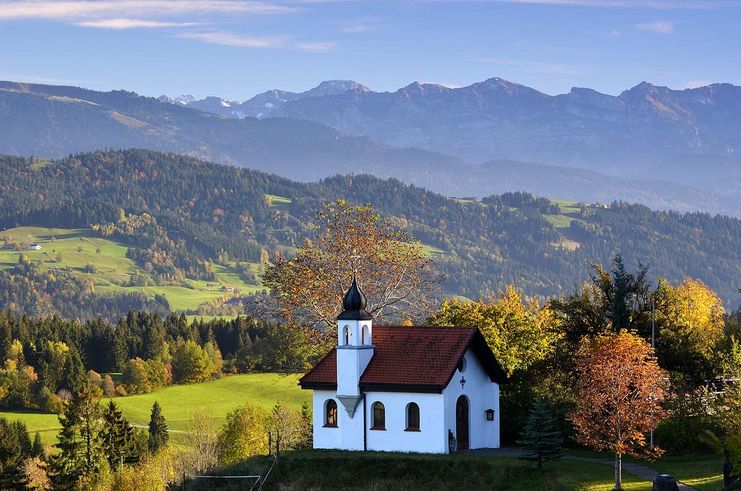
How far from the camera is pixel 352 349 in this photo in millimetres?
66500

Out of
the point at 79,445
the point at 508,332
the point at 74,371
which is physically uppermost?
the point at 508,332

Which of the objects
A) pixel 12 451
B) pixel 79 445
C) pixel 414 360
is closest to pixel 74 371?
pixel 12 451

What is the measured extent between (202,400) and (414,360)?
97737 millimetres

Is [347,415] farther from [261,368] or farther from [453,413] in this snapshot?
[261,368]

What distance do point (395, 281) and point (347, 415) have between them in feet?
49.7

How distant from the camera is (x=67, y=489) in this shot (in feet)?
288

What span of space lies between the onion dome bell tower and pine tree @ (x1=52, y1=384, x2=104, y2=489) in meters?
31.1

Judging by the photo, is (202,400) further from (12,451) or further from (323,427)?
(323,427)

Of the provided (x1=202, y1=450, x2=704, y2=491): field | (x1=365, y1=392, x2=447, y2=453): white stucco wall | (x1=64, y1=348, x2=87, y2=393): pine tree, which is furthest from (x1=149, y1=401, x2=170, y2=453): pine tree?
(x1=202, y1=450, x2=704, y2=491): field

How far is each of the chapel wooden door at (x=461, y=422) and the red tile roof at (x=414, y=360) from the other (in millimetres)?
2461

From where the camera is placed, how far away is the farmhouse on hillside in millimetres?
64500

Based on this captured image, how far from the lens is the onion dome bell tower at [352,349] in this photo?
6625cm

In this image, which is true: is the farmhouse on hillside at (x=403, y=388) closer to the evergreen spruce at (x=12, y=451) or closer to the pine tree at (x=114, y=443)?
the evergreen spruce at (x=12, y=451)

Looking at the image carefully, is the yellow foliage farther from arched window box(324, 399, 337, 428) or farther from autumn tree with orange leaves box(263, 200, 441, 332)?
arched window box(324, 399, 337, 428)
